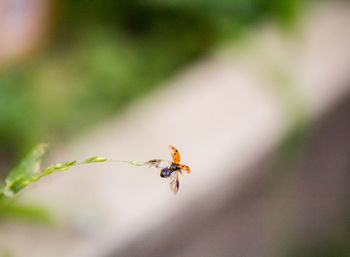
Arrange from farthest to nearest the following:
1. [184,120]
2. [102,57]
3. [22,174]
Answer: [102,57]
[184,120]
[22,174]

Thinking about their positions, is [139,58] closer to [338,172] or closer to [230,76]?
[230,76]

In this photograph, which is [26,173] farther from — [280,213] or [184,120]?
[280,213]

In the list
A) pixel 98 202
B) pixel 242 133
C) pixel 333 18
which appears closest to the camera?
pixel 98 202

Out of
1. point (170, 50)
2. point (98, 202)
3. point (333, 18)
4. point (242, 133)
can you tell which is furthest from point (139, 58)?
point (333, 18)

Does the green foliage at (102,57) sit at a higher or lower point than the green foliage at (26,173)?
higher

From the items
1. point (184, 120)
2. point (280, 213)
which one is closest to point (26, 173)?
point (184, 120)

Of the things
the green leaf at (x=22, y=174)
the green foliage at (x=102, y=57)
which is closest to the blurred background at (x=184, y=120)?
the green foliage at (x=102, y=57)

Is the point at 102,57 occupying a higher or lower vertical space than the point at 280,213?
higher

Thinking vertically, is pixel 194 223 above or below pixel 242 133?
below

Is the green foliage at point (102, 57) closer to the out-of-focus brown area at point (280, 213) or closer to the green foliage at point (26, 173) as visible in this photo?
the out-of-focus brown area at point (280, 213)
